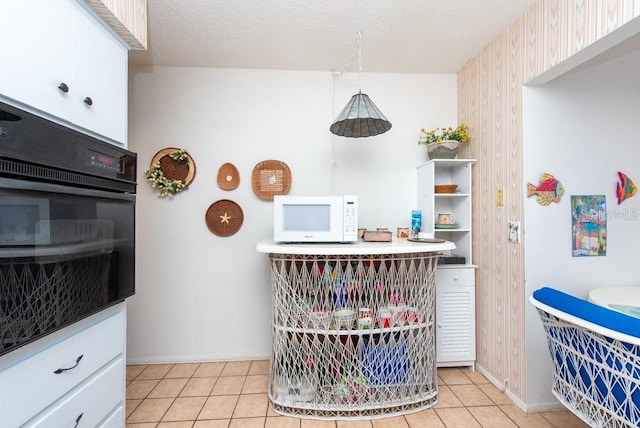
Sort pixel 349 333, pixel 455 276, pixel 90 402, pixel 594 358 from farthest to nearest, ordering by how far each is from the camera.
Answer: pixel 455 276 < pixel 349 333 < pixel 90 402 < pixel 594 358

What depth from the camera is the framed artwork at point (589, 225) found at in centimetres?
193

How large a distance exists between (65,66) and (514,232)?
94.3 inches

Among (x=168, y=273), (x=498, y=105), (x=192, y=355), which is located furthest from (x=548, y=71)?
(x=192, y=355)

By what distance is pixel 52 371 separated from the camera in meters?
1.13

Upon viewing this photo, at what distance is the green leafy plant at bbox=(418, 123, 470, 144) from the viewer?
250cm

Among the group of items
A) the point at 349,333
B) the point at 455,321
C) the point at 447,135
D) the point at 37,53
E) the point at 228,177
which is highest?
the point at 447,135

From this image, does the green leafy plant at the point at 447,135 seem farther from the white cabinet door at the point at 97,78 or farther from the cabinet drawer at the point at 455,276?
the white cabinet door at the point at 97,78

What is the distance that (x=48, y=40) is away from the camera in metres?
1.11

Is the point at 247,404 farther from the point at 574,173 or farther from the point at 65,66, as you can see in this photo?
the point at 574,173

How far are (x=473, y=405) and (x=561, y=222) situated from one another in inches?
48.5

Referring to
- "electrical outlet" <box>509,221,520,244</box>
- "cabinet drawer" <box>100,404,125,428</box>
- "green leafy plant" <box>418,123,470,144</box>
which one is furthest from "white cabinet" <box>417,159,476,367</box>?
"cabinet drawer" <box>100,404,125,428</box>

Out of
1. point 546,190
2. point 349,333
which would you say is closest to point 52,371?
point 349,333

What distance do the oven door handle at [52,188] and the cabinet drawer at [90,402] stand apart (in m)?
0.75

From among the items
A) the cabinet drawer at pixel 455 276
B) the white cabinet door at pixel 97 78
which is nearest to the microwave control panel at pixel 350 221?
the cabinet drawer at pixel 455 276
